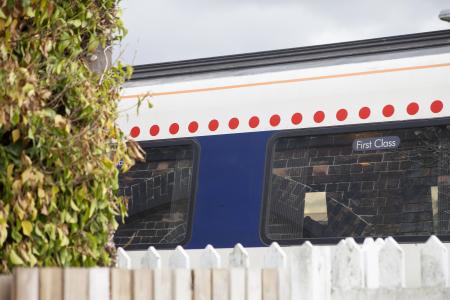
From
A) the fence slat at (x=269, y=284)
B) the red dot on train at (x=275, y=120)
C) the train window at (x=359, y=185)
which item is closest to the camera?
the fence slat at (x=269, y=284)

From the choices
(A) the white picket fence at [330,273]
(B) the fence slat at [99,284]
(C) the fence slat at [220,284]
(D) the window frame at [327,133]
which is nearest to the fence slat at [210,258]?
(A) the white picket fence at [330,273]

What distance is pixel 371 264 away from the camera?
6.50 metres

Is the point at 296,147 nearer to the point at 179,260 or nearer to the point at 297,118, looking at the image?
the point at 297,118

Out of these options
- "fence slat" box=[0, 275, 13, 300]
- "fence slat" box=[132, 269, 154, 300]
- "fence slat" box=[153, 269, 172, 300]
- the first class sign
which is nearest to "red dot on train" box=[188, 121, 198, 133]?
the first class sign

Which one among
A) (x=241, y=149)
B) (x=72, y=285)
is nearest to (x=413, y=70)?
(x=241, y=149)

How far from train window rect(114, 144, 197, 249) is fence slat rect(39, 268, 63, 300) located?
20.2 ft

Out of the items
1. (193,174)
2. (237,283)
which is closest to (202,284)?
(237,283)

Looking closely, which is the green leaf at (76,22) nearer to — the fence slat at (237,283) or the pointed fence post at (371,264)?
the fence slat at (237,283)

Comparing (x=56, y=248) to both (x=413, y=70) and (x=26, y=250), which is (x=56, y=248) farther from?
(x=413, y=70)

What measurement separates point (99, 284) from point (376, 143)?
5.69 metres

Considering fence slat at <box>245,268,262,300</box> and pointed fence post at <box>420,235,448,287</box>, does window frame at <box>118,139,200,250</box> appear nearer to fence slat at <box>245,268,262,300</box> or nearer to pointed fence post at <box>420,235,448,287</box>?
pointed fence post at <box>420,235,448,287</box>

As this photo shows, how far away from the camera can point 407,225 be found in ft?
30.7

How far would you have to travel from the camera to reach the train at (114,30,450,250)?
946 cm

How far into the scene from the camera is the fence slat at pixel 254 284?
546 cm
